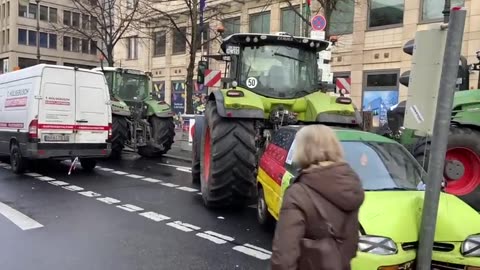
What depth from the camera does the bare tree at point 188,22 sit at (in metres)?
18.1

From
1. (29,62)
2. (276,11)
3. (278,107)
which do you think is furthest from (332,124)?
(29,62)

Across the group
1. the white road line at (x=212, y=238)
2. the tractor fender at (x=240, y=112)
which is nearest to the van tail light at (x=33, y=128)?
the tractor fender at (x=240, y=112)

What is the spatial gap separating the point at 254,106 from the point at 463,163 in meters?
3.25

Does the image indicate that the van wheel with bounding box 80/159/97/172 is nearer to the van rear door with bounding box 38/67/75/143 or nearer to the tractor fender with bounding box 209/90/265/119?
the van rear door with bounding box 38/67/75/143

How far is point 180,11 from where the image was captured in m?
32.4

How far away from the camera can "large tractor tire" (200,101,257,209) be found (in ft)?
23.4

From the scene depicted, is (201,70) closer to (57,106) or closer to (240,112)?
(57,106)

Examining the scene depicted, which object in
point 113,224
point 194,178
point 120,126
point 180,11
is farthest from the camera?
point 180,11

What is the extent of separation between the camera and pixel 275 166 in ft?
20.3

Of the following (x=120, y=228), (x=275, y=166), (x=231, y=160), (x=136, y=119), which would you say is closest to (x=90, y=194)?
(x=120, y=228)

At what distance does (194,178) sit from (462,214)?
7.15 metres

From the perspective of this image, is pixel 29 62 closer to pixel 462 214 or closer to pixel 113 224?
pixel 113 224

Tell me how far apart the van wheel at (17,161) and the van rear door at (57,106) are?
96 cm

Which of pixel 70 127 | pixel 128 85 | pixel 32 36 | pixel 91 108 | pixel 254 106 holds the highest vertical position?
pixel 32 36
